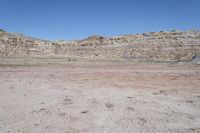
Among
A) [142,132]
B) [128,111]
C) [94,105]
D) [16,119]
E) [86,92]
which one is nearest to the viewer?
[142,132]

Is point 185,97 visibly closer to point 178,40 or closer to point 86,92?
point 86,92

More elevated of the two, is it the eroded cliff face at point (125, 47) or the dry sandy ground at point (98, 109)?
the eroded cliff face at point (125, 47)

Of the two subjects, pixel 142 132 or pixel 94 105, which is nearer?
pixel 142 132

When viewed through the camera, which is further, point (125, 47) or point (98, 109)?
point (125, 47)

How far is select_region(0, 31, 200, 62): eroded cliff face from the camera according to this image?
54.7 metres

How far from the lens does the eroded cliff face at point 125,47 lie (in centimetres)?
5469

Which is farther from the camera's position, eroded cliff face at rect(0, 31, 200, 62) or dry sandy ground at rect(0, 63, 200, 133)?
eroded cliff face at rect(0, 31, 200, 62)

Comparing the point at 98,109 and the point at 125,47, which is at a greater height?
the point at 125,47

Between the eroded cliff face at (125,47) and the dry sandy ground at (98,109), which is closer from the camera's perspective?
the dry sandy ground at (98,109)

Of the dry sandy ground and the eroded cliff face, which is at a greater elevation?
the eroded cliff face

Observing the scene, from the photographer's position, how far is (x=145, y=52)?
193ft

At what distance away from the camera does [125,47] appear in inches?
2542

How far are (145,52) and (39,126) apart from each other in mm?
51132

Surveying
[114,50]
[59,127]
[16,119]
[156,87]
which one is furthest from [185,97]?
[114,50]
